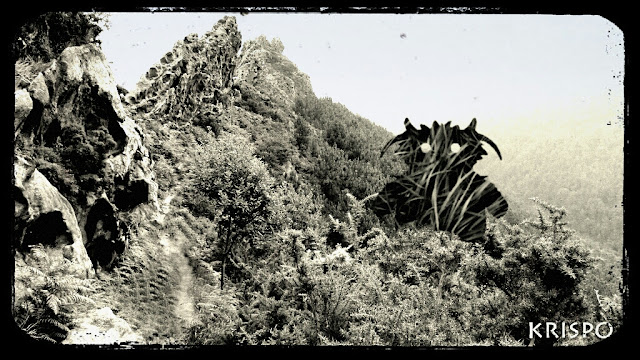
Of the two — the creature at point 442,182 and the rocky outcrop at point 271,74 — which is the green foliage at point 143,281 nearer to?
the rocky outcrop at point 271,74

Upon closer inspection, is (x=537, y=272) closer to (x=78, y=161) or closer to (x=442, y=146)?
(x=442, y=146)

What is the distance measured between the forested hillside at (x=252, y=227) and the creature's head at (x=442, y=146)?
0.44 feet

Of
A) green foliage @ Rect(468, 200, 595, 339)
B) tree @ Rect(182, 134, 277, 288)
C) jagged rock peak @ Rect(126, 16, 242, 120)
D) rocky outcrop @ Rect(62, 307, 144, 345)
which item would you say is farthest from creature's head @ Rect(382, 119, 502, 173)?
rocky outcrop @ Rect(62, 307, 144, 345)

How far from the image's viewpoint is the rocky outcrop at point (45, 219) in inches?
114

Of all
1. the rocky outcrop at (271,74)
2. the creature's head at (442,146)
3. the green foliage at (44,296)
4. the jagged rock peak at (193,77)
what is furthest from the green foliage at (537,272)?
the green foliage at (44,296)

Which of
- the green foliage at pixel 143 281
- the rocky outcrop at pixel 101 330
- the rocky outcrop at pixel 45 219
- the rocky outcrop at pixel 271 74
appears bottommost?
the rocky outcrop at pixel 101 330

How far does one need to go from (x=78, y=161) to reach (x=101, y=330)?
4.18ft

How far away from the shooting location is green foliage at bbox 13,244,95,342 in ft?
9.46

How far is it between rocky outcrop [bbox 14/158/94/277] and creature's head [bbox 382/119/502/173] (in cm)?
248

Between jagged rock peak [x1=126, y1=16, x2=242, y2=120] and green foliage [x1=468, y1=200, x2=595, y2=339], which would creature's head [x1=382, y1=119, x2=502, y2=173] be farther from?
jagged rock peak [x1=126, y1=16, x2=242, y2=120]

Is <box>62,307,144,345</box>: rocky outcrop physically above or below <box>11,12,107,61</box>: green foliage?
below

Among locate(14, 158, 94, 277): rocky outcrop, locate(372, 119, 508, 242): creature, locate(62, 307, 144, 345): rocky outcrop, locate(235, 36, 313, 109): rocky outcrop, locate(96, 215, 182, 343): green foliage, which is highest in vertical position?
locate(235, 36, 313, 109): rocky outcrop

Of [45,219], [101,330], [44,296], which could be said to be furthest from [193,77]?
[101,330]

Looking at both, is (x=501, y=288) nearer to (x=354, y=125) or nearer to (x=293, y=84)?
(x=354, y=125)
